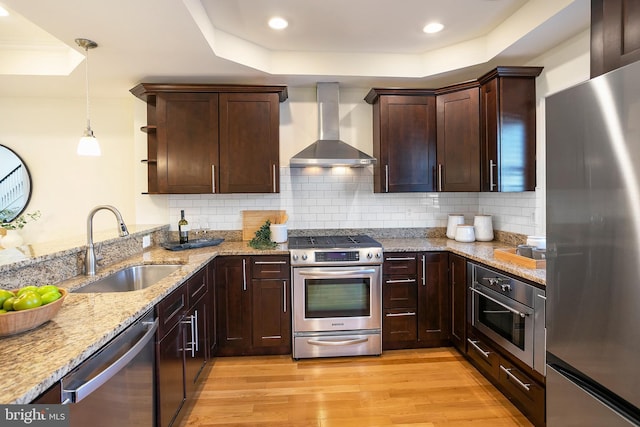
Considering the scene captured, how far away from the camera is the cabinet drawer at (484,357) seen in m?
2.47

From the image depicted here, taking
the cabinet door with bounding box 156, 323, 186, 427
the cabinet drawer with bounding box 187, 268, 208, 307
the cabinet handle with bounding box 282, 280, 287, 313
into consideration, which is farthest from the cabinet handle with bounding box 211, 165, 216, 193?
the cabinet door with bounding box 156, 323, 186, 427

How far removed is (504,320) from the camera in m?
2.38

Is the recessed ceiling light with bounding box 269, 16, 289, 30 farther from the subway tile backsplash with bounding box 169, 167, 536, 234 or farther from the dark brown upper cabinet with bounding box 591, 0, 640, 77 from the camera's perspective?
the dark brown upper cabinet with bounding box 591, 0, 640, 77

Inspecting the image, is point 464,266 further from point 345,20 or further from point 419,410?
point 345,20

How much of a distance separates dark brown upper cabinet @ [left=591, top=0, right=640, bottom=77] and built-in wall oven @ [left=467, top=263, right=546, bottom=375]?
123cm

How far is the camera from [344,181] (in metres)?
3.71

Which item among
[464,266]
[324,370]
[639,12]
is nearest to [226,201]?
[324,370]

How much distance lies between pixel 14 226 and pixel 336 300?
11.2ft

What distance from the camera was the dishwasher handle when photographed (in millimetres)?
1061

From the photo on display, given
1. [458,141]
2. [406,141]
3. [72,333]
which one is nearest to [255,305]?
[72,333]

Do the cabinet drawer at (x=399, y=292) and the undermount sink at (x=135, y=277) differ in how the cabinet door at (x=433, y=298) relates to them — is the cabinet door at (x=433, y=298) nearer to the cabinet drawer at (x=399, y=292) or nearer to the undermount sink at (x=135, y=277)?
the cabinet drawer at (x=399, y=292)

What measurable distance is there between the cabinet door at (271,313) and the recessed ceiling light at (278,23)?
2088 mm

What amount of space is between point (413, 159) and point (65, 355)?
306 centimetres

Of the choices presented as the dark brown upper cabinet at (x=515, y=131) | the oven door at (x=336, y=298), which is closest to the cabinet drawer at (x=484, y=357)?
the oven door at (x=336, y=298)
